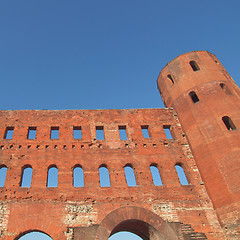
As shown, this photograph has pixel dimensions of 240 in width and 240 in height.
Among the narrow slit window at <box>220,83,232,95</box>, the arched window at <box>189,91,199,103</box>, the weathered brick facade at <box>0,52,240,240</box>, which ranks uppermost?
the arched window at <box>189,91,199,103</box>

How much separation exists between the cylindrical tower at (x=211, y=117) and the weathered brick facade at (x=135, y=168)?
5 cm

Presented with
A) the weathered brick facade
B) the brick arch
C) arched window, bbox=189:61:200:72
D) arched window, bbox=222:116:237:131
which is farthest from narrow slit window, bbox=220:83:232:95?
the brick arch

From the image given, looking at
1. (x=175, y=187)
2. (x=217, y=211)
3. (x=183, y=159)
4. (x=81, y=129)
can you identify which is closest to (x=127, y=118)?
(x=81, y=129)

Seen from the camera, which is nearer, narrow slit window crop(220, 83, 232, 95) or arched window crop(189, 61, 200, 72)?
narrow slit window crop(220, 83, 232, 95)

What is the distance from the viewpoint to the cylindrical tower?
12.0 metres

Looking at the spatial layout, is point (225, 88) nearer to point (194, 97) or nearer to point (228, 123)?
point (194, 97)

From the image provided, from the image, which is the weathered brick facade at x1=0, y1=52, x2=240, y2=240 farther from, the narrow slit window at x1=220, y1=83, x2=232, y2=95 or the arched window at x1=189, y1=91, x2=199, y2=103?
the arched window at x1=189, y1=91, x2=199, y2=103

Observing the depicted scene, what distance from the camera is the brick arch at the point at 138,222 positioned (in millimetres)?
10836

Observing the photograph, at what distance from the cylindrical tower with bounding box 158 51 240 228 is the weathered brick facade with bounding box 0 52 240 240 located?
5 centimetres

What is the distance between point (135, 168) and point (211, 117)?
5.15 meters

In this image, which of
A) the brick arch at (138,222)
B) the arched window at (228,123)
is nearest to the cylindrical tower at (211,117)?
the arched window at (228,123)

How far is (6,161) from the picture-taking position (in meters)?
12.8

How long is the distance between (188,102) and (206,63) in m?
3.50

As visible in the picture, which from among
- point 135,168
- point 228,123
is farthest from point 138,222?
point 228,123
